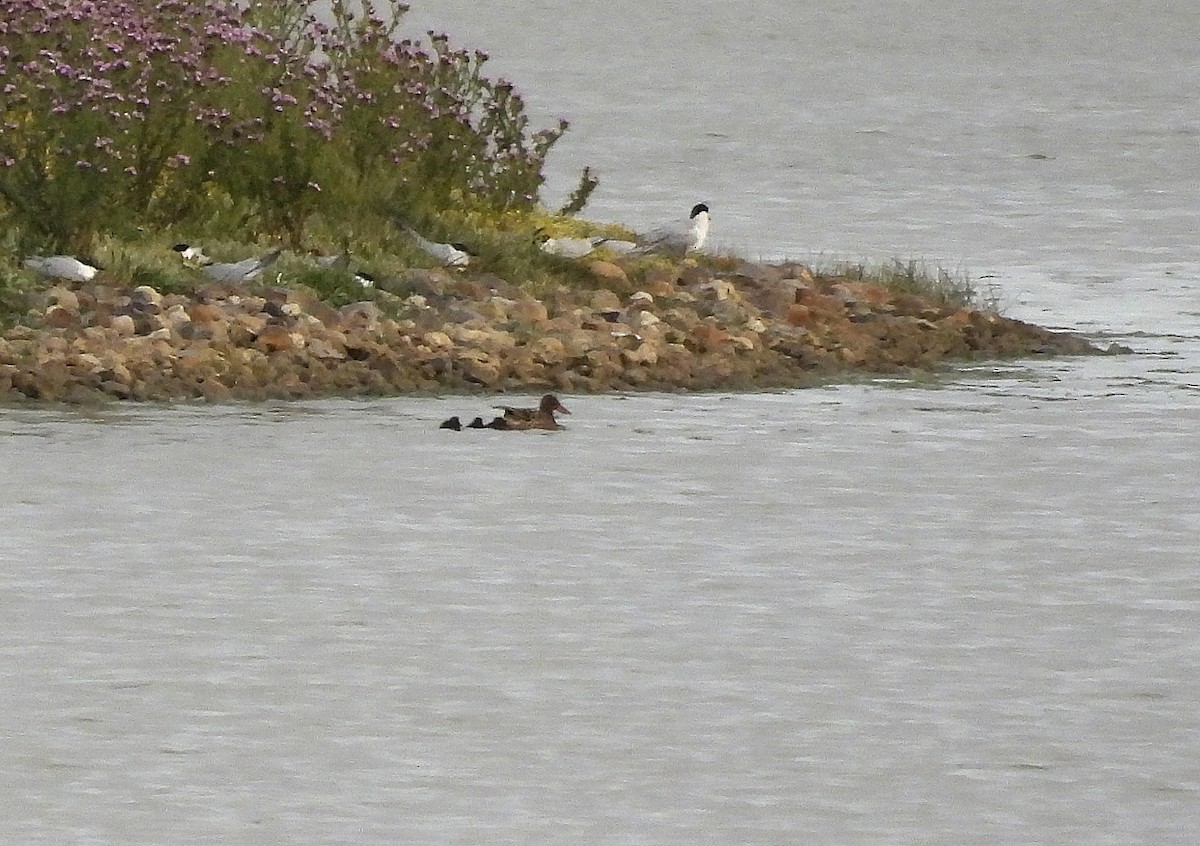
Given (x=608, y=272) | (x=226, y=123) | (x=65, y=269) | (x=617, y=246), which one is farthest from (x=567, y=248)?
(x=65, y=269)

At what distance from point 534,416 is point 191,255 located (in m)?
3.53

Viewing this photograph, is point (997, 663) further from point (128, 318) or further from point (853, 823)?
point (128, 318)

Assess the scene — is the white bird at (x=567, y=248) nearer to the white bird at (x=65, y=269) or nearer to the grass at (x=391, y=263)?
the grass at (x=391, y=263)

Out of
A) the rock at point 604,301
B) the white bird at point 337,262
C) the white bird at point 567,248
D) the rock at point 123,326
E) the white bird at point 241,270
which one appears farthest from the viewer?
the white bird at point 567,248

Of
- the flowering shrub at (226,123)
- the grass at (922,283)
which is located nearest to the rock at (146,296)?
the flowering shrub at (226,123)

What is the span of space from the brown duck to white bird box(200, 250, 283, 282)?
2.83 m

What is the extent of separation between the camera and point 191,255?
1745 cm

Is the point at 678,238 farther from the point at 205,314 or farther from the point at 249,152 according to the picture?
the point at 205,314

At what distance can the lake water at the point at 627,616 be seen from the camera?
816cm

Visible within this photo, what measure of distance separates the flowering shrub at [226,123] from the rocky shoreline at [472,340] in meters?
1.06

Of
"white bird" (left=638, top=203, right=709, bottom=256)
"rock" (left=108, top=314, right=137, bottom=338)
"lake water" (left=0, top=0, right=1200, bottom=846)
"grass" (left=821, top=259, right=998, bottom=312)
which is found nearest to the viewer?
"lake water" (left=0, top=0, right=1200, bottom=846)

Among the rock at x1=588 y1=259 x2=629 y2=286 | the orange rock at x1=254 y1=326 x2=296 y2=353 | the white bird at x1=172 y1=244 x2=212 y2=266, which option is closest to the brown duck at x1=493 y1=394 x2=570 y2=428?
the orange rock at x1=254 y1=326 x2=296 y2=353

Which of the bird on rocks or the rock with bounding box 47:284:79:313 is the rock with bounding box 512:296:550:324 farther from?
the bird on rocks

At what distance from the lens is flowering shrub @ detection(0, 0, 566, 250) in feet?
57.2
